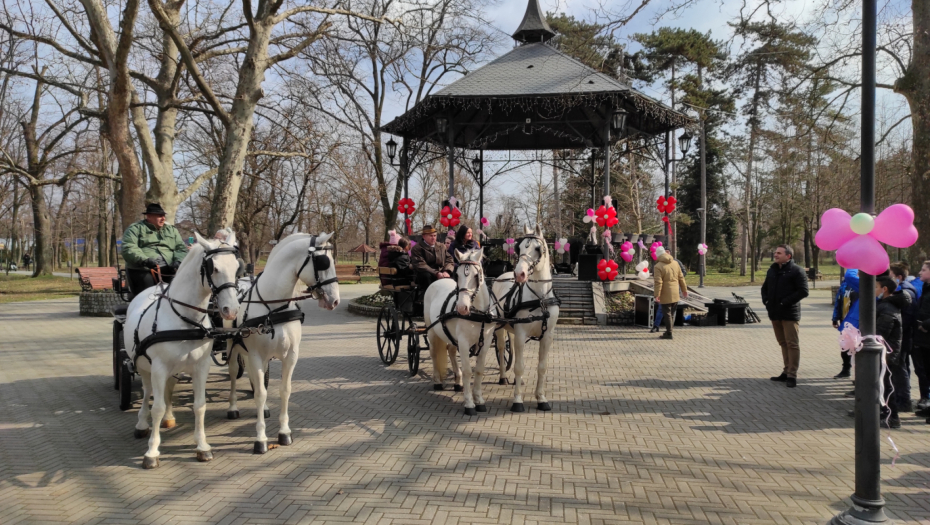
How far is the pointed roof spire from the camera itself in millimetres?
18094

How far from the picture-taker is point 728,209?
1671 inches

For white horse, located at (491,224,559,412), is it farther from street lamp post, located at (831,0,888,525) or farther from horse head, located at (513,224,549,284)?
street lamp post, located at (831,0,888,525)

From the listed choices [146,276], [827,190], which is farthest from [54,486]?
[827,190]

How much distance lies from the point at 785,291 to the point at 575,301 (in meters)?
7.18

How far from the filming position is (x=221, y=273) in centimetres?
466

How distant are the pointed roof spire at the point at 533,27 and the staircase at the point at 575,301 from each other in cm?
864

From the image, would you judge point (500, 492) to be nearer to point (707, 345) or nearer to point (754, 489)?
point (754, 489)

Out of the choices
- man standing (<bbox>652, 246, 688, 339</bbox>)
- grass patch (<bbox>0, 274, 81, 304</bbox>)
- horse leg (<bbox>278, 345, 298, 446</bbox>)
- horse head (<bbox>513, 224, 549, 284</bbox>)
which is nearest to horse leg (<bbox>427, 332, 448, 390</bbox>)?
horse head (<bbox>513, 224, 549, 284</bbox>)

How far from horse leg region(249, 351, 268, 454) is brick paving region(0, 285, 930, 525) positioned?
0.15 meters

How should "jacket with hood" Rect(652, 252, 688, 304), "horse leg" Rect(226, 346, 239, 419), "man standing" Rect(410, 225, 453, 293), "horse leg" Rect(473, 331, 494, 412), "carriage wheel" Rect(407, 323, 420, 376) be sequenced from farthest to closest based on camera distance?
"jacket with hood" Rect(652, 252, 688, 304) < "carriage wheel" Rect(407, 323, 420, 376) < "man standing" Rect(410, 225, 453, 293) < "horse leg" Rect(473, 331, 494, 412) < "horse leg" Rect(226, 346, 239, 419)

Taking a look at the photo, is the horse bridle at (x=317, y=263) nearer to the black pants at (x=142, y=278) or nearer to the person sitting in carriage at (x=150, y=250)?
the person sitting in carriage at (x=150, y=250)

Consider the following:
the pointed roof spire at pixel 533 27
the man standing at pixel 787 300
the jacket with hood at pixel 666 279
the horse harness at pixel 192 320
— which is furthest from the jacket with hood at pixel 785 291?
the pointed roof spire at pixel 533 27

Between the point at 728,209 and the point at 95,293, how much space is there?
4175 centimetres

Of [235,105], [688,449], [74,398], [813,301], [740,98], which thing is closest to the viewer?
[688,449]
